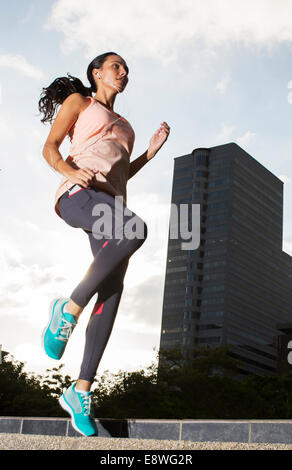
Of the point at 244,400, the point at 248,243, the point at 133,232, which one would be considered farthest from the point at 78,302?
the point at 248,243

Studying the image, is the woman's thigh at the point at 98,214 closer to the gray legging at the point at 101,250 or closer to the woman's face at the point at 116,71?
the gray legging at the point at 101,250

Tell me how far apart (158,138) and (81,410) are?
1884mm

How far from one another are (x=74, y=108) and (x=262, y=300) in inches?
5107

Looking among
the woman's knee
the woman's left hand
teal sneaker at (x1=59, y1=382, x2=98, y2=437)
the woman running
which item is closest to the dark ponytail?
the woman running

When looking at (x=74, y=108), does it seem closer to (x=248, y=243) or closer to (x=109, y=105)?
(x=109, y=105)

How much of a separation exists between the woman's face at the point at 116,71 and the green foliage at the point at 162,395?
25.6 meters

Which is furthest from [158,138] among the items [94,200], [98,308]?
[98,308]

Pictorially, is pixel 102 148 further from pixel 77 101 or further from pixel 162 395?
pixel 162 395

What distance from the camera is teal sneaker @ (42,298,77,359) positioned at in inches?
115

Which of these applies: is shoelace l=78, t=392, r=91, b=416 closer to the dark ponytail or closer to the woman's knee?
the woman's knee

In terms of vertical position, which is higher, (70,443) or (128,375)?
(128,375)

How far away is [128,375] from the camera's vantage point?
32562mm

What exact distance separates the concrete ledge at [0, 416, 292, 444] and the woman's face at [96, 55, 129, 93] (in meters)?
2.23

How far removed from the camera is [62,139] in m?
3.37
